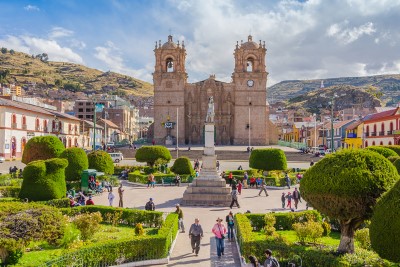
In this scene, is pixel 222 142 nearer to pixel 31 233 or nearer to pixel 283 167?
pixel 283 167

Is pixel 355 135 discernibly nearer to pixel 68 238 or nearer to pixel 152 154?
pixel 152 154

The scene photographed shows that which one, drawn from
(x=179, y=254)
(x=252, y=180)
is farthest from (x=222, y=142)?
(x=179, y=254)

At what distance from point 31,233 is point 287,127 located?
9745cm

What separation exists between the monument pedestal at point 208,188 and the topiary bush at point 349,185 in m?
11.4

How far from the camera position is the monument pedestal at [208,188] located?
23.6 meters

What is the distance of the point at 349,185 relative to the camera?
11.5 meters

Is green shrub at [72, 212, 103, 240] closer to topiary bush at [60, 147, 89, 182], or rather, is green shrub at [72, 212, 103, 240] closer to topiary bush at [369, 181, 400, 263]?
topiary bush at [369, 181, 400, 263]

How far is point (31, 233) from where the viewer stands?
37.4 ft

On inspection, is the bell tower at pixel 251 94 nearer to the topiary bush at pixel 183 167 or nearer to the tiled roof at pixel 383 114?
the tiled roof at pixel 383 114

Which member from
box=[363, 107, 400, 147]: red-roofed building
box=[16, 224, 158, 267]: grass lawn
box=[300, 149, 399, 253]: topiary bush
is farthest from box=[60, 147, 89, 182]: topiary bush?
box=[363, 107, 400, 147]: red-roofed building

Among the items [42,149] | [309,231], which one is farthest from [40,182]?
[309,231]

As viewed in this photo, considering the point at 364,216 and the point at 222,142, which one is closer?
the point at 364,216

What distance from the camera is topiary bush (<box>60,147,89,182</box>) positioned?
27812 millimetres

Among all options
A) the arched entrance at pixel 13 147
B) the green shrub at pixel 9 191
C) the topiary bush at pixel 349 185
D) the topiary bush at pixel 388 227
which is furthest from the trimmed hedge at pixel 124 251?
the arched entrance at pixel 13 147
